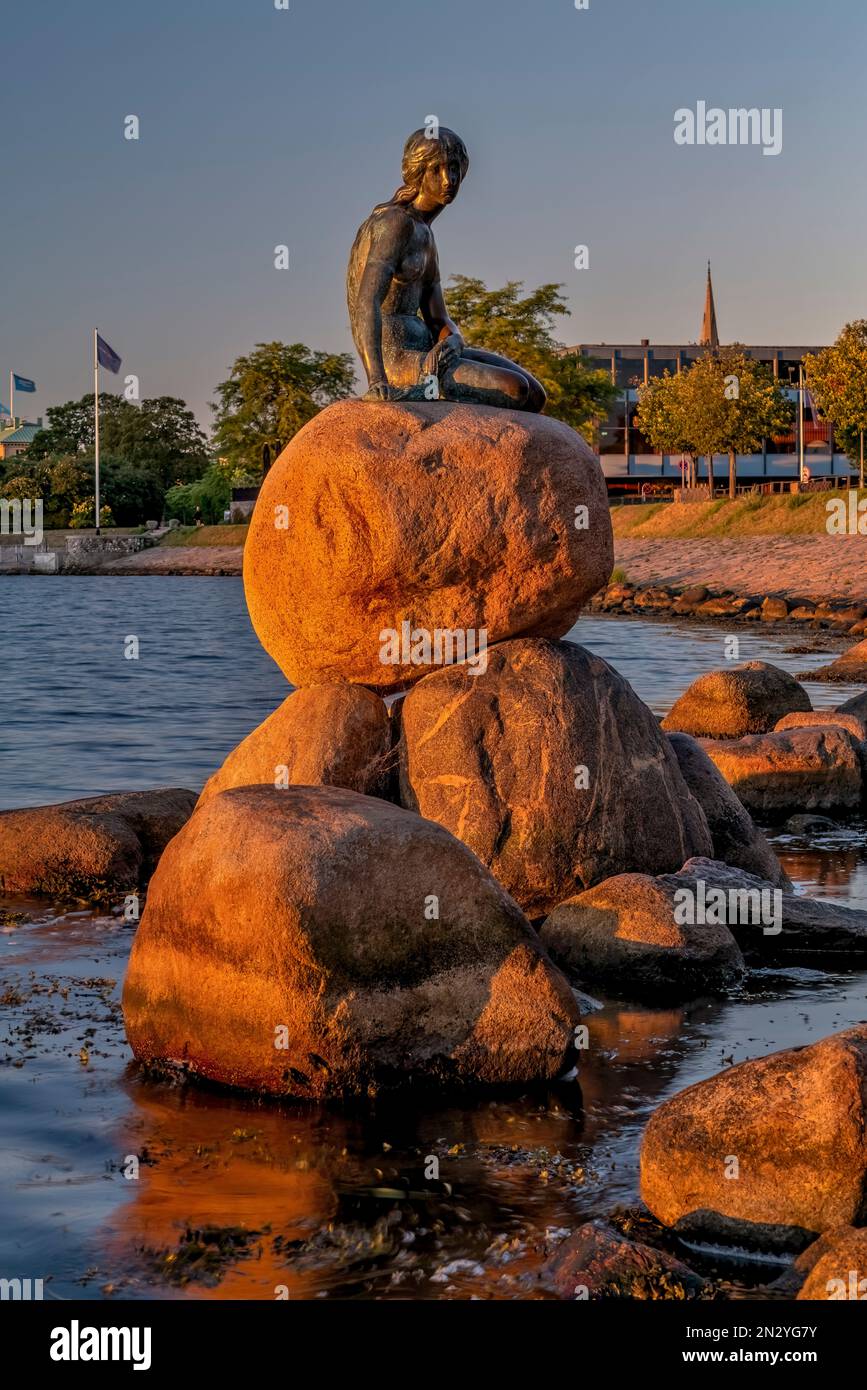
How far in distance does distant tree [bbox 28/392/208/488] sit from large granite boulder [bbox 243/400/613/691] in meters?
106

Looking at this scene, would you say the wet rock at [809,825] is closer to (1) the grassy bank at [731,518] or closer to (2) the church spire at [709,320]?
(1) the grassy bank at [731,518]

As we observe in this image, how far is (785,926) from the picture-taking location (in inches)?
397

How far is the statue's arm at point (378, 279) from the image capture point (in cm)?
1104

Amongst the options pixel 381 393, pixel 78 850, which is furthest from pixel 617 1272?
pixel 78 850

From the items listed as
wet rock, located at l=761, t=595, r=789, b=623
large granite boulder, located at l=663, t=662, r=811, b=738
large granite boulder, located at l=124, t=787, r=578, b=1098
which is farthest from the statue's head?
wet rock, located at l=761, t=595, r=789, b=623

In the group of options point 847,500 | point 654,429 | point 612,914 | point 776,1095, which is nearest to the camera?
point 776,1095

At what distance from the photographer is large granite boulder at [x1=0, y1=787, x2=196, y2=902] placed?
1182cm

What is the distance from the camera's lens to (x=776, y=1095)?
6.08 metres

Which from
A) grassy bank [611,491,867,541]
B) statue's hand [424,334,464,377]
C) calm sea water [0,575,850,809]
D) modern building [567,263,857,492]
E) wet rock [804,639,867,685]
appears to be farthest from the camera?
modern building [567,263,857,492]

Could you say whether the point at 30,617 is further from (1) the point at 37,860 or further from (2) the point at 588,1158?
(2) the point at 588,1158

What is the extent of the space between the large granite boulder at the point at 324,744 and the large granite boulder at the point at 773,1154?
14.7 ft

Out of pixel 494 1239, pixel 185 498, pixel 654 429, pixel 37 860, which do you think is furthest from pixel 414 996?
pixel 185 498

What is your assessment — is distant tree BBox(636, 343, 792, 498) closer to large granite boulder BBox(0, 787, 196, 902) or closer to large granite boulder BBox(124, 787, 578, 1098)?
large granite boulder BBox(0, 787, 196, 902)

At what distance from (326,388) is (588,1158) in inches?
3577
